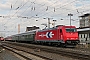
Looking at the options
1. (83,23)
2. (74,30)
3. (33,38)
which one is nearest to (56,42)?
(74,30)

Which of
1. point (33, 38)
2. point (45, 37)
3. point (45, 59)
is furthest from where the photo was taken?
point (33, 38)

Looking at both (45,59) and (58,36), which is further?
(58,36)

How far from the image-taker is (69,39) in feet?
100

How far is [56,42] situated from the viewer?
3316cm

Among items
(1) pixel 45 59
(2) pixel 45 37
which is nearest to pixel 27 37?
(2) pixel 45 37

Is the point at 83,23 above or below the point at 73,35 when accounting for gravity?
above

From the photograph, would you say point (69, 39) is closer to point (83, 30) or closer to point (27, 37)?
point (83, 30)

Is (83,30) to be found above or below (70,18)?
below

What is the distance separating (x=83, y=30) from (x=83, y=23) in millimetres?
51207

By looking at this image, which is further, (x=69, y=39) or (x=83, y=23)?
(x=83, y=23)

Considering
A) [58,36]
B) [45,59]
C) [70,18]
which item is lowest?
[45,59]

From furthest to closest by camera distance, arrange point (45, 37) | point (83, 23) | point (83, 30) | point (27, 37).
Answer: point (83, 23) → point (27, 37) → point (83, 30) → point (45, 37)

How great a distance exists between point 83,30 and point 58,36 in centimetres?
1208

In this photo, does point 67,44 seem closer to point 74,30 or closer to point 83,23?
point 74,30
